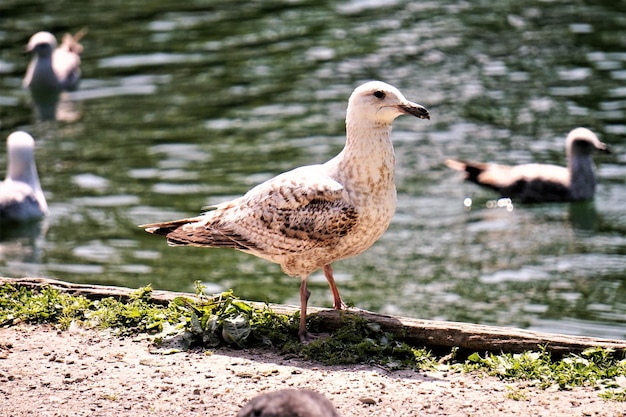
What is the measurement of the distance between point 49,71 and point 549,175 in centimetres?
874

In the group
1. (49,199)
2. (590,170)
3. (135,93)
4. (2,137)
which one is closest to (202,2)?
(135,93)

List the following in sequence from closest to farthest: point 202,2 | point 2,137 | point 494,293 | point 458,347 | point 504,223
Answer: point 458,347, point 494,293, point 504,223, point 2,137, point 202,2

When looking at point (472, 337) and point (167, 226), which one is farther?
point (167, 226)

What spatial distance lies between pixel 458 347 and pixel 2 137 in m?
11.2

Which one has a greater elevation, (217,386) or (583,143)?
(217,386)

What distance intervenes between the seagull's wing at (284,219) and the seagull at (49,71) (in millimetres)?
11399

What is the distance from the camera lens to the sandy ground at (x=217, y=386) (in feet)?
22.4

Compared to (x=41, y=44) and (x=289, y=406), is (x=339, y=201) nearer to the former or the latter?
(x=289, y=406)

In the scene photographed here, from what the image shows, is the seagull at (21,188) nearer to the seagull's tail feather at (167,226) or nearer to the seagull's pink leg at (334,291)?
the seagull's tail feather at (167,226)

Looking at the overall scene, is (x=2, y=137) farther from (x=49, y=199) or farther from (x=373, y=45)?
(x=373, y=45)

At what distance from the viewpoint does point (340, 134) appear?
52.2ft

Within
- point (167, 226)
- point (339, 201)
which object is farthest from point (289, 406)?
point (167, 226)

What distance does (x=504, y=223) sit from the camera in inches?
564

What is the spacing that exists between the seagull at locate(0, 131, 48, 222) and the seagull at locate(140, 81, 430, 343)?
23.3 ft
